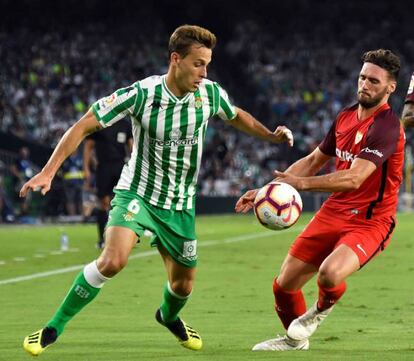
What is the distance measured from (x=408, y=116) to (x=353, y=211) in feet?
3.82

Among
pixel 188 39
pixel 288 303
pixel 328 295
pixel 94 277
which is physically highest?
pixel 188 39

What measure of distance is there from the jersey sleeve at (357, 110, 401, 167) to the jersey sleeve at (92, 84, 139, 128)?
161 centimetres

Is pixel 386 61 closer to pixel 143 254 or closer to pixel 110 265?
pixel 110 265

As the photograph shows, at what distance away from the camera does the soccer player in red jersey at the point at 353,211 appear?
8312 millimetres

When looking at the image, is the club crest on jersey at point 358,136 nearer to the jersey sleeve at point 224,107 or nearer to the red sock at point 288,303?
the jersey sleeve at point 224,107

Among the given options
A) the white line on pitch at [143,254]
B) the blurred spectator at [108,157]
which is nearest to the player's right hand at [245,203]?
the white line on pitch at [143,254]

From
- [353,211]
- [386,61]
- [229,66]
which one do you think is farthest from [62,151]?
[229,66]

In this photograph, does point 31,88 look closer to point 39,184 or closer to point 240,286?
point 240,286

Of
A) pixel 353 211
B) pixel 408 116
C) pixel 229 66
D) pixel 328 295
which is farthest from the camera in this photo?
pixel 229 66

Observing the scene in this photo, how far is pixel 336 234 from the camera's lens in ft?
28.3

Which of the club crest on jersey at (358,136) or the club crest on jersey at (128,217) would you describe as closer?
the club crest on jersey at (128,217)

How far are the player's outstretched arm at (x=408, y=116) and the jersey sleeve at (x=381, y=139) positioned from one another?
785mm

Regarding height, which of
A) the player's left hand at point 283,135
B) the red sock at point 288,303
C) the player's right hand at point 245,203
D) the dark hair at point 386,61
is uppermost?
the dark hair at point 386,61

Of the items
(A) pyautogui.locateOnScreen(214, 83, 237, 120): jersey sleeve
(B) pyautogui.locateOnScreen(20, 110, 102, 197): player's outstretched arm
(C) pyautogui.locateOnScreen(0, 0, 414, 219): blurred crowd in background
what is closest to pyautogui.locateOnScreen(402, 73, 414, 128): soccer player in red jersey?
(A) pyautogui.locateOnScreen(214, 83, 237, 120): jersey sleeve
